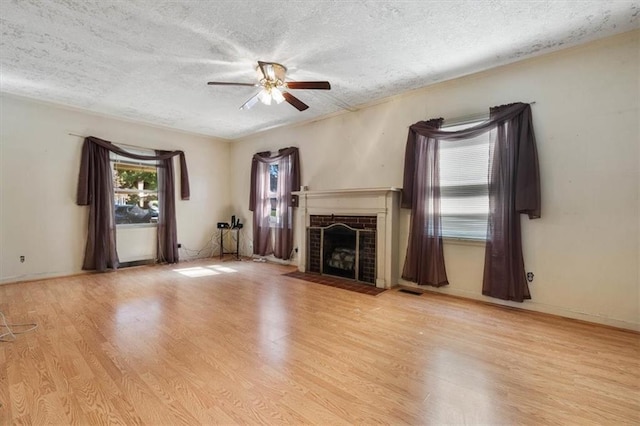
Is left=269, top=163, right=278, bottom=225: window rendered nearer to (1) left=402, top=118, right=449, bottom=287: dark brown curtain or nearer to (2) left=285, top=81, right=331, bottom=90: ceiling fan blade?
(1) left=402, top=118, right=449, bottom=287: dark brown curtain

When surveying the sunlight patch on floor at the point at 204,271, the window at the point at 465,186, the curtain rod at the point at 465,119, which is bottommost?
the sunlight patch on floor at the point at 204,271

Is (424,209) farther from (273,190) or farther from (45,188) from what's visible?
(45,188)

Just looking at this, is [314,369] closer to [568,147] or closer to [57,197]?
[568,147]

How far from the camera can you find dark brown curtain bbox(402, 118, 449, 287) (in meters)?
3.66

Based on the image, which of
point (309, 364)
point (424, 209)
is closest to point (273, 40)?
point (424, 209)

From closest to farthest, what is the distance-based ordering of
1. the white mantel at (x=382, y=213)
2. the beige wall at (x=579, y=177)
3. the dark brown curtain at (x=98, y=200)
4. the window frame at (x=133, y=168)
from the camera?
the beige wall at (x=579, y=177) → the white mantel at (x=382, y=213) → the dark brown curtain at (x=98, y=200) → the window frame at (x=133, y=168)

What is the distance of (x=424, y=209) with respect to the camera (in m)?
3.75

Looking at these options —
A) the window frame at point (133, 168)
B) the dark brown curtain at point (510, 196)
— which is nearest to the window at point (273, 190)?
the window frame at point (133, 168)

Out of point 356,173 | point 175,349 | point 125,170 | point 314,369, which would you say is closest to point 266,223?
point 356,173

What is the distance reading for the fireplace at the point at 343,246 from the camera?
13.7ft

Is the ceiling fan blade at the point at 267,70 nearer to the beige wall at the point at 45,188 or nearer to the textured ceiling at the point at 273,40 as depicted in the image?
the textured ceiling at the point at 273,40

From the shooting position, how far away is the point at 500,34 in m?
2.61

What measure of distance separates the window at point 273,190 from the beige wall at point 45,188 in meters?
2.39

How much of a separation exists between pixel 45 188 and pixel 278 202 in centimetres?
365
